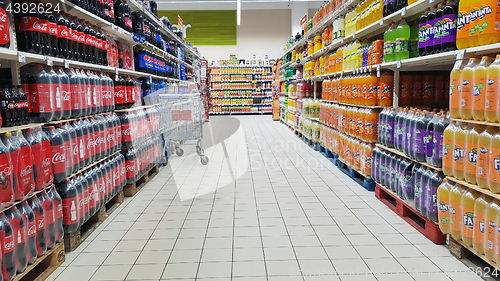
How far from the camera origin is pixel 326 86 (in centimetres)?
648

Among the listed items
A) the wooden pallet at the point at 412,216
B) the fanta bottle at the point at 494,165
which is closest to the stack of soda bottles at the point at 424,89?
the wooden pallet at the point at 412,216

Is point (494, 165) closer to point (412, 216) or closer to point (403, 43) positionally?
point (412, 216)

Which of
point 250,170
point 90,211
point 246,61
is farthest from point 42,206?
point 246,61

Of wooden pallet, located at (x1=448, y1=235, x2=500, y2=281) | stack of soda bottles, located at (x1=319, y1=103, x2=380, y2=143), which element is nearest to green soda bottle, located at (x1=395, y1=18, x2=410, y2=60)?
stack of soda bottles, located at (x1=319, y1=103, x2=380, y2=143)

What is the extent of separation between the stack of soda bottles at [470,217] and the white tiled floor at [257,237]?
240mm

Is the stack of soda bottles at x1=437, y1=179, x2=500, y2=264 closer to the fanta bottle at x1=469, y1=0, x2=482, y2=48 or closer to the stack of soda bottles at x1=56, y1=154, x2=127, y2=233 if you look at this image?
the fanta bottle at x1=469, y1=0, x2=482, y2=48

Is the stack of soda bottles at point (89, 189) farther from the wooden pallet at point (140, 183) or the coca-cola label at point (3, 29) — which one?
the coca-cola label at point (3, 29)

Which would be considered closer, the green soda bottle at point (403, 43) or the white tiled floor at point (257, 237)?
the white tiled floor at point (257, 237)

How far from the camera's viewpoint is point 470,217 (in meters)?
2.46

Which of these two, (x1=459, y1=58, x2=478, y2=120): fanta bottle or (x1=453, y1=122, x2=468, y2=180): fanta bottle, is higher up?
(x1=459, y1=58, x2=478, y2=120): fanta bottle

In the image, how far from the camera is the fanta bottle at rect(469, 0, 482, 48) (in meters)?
2.39

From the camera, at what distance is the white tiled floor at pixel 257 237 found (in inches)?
101

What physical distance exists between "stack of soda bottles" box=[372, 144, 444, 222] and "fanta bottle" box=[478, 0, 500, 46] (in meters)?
1.17

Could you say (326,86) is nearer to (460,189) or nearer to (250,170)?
(250,170)
